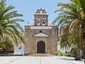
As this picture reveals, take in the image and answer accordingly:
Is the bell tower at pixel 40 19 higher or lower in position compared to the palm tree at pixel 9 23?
higher

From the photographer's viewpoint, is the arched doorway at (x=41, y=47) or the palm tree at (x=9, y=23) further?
the arched doorway at (x=41, y=47)

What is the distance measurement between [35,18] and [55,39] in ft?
21.6

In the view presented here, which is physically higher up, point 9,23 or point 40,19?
point 40,19

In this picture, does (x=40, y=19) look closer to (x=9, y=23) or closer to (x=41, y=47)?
(x=41, y=47)

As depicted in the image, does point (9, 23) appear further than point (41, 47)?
No

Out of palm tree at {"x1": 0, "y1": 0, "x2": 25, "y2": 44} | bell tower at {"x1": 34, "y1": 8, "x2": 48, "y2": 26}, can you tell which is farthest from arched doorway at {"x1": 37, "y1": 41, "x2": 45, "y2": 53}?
palm tree at {"x1": 0, "y1": 0, "x2": 25, "y2": 44}

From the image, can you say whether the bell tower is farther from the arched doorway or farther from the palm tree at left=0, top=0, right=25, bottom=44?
the palm tree at left=0, top=0, right=25, bottom=44

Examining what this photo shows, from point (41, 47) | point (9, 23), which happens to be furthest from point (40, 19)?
point (9, 23)

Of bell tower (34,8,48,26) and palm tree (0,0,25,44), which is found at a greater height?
bell tower (34,8,48,26)

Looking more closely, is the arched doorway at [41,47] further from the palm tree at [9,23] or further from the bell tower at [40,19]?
the palm tree at [9,23]

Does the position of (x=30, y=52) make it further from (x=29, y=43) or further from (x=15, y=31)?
(x=15, y=31)

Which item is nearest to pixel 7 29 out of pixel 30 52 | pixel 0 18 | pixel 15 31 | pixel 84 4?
pixel 15 31

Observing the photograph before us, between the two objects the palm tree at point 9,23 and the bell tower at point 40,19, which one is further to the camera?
the bell tower at point 40,19

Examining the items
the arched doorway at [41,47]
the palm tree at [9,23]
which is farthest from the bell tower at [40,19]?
the palm tree at [9,23]
